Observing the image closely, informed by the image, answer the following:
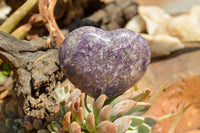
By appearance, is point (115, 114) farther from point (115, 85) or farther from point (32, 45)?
point (32, 45)

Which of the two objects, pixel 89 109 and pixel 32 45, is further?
pixel 32 45

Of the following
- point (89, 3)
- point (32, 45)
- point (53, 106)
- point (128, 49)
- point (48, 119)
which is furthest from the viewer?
point (89, 3)

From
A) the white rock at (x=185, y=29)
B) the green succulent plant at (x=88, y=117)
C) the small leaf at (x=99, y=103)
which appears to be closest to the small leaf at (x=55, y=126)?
the green succulent plant at (x=88, y=117)

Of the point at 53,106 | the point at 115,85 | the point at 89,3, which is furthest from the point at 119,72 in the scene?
the point at 89,3

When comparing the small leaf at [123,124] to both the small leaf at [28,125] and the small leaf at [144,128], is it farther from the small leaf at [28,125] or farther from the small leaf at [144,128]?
the small leaf at [28,125]

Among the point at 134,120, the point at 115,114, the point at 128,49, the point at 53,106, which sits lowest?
the point at 134,120

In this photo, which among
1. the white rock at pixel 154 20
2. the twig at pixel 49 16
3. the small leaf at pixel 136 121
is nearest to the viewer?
the small leaf at pixel 136 121
